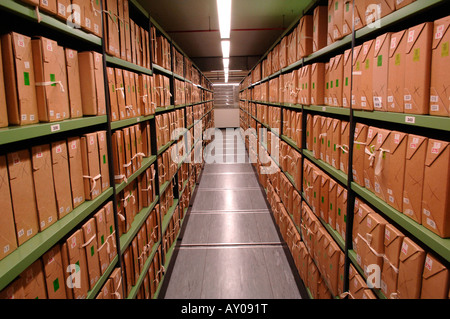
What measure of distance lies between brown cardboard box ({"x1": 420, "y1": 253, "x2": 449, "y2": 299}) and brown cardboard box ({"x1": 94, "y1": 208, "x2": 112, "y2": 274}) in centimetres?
146

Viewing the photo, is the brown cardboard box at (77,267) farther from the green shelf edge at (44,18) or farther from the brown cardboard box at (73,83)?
the green shelf edge at (44,18)

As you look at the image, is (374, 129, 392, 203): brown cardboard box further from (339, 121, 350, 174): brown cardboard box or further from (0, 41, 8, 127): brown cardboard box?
(0, 41, 8, 127): brown cardboard box

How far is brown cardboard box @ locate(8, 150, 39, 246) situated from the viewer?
38.7 inches

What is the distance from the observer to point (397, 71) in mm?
1250

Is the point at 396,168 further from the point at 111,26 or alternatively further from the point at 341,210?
the point at 111,26

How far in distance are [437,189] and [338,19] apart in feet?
4.13

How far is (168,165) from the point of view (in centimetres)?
318

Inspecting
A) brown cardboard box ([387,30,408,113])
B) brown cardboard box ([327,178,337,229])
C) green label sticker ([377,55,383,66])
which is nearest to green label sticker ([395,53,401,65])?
brown cardboard box ([387,30,408,113])

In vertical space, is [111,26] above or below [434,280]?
above

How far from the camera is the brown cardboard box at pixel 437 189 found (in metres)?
1.00

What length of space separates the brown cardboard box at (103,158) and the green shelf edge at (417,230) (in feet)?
4.63

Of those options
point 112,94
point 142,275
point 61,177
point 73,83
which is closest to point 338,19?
point 112,94

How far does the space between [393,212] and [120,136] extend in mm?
1549
